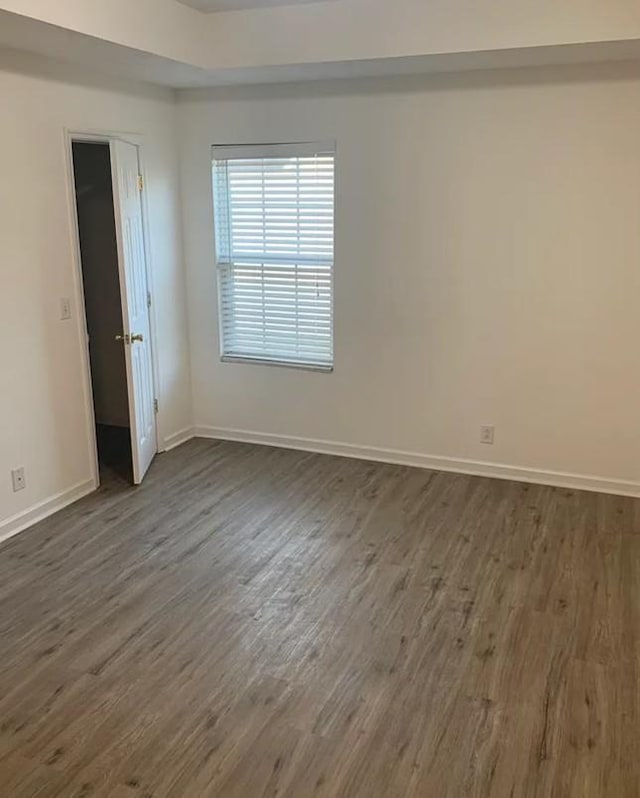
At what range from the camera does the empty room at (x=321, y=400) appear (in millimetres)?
2605

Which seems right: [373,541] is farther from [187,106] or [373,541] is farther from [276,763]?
[187,106]

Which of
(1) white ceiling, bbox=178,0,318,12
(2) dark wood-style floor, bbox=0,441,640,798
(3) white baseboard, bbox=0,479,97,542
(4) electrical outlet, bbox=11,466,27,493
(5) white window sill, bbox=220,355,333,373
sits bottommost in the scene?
(2) dark wood-style floor, bbox=0,441,640,798

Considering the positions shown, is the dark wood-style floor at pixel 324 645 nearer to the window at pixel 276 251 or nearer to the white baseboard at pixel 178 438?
the white baseboard at pixel 178 438

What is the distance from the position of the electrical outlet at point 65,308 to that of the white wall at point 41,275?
31mm

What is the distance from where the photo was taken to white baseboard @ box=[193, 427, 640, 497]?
15.1ft

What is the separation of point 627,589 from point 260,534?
191 cm

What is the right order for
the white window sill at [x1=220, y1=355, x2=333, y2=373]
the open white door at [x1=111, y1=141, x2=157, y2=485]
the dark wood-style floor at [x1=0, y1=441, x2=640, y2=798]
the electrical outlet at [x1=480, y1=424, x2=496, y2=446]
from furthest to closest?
the white window sill at [x1=220, y1=355, x2=333, y2=373] < the electrical outlet at [x1=480, y1=424, x2=496, y2=446] < the open white door at [x1=111, y1=141, x2=157, y2=485] < the dark wood-style floor at [x1=0, y1=441, x2=640, y2=798]

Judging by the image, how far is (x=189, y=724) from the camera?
2.58 meters

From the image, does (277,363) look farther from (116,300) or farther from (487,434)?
(487,434)

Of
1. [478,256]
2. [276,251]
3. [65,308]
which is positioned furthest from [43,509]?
[478,256]

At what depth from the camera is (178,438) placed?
556 centimetres

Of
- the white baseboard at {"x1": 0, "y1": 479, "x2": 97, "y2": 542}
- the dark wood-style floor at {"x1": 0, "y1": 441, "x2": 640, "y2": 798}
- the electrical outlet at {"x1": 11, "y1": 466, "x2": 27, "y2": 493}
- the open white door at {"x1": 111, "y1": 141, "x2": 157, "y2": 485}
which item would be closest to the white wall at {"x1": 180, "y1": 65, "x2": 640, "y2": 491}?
the dark wood-style floor at {"x1": 0, "y1": 441, "x2": 640, "y2": 798}

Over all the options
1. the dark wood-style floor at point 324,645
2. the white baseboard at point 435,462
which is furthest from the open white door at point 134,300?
the white baseboard at point 435,462

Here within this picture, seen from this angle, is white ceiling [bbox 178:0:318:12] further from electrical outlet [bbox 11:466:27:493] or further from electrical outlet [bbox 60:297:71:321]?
electrical outlet [bbox 11:466:27:493]
